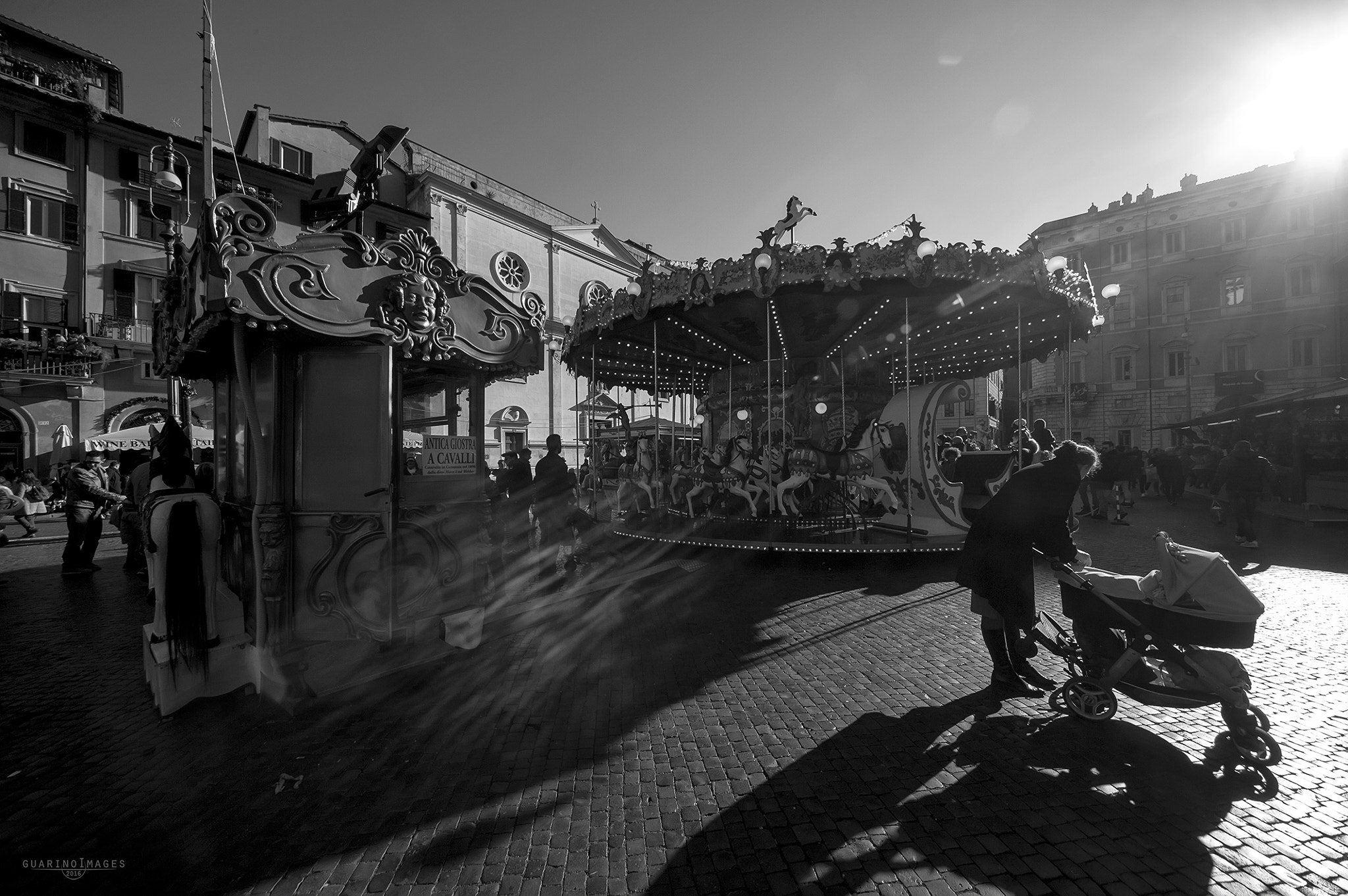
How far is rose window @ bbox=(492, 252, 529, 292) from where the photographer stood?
26953mm

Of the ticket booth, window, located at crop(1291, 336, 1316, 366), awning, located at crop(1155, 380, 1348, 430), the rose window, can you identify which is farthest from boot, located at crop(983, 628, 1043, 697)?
window, located at crop(1291, 336, 1316, 366)

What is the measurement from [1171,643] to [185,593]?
6341 millimetres

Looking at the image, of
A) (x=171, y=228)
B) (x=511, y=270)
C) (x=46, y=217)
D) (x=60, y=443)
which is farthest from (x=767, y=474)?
(x=46, y=217)

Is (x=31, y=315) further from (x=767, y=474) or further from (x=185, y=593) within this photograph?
(x=767, y=474)

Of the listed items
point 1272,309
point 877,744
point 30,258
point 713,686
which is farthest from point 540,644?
point 1272,309

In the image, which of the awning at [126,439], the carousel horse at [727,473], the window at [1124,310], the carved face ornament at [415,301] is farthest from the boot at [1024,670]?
the window at [1124,310]

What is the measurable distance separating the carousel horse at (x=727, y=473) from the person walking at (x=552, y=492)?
4.21 metres

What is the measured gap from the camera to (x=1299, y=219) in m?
31.1

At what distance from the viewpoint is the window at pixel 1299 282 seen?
1200 inches

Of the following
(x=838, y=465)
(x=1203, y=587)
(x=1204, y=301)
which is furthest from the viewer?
(x=1204, y=301)

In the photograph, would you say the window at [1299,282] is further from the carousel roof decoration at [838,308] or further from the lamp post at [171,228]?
the lamp post at [171,228]

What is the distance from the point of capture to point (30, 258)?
20.4m

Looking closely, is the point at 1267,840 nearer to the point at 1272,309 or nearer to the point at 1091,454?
the point at 1091,454

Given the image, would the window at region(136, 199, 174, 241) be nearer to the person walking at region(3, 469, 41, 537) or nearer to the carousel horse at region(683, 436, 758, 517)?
the person walking at region(3, 469, 41, 537)
